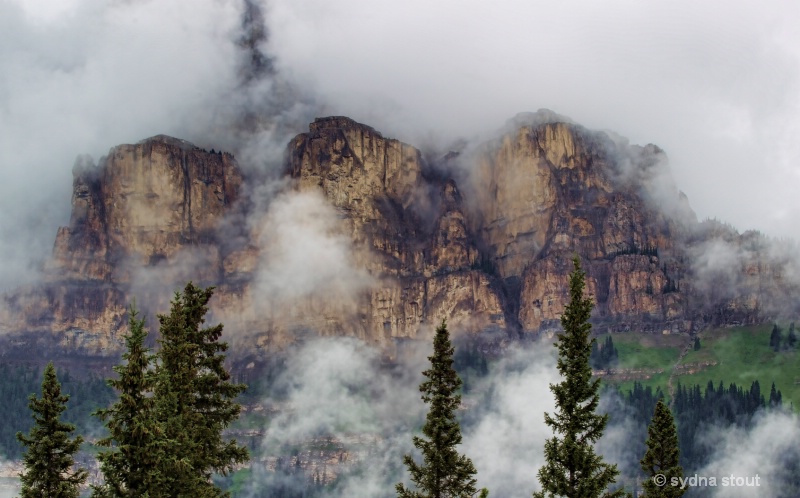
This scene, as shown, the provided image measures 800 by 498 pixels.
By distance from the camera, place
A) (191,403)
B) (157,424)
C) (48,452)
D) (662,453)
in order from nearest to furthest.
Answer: (157,424), (48,452), (191,403), (662,453)

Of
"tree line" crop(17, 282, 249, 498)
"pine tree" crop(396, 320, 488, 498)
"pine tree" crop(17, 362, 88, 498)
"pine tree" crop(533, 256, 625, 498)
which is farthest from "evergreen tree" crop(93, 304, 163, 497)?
"pine tree" crop(533, 256, 625, 498)

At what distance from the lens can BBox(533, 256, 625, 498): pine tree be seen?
5856cm

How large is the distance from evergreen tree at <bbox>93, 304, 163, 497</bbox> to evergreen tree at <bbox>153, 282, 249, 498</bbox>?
0.81 m

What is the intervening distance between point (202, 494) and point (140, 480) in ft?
15.4

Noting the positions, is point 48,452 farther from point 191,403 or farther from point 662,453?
point 662,453

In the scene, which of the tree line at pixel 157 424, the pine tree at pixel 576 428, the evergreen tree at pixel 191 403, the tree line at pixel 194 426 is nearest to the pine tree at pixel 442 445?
the tree line at pixel 194 426

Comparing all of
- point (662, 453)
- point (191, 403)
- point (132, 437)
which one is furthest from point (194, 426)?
Result: point (662, 453)

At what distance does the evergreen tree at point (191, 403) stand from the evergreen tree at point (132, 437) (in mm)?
810

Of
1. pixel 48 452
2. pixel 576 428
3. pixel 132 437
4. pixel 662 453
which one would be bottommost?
pixel 662 453

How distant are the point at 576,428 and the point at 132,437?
2495cm

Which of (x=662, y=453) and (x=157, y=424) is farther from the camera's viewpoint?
(x=662, y=453)

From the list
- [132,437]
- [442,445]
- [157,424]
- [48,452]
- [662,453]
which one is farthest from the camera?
[662,453]

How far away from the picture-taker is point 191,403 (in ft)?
194

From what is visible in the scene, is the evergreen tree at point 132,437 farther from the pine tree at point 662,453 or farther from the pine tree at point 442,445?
the pine tree at point 662,453
